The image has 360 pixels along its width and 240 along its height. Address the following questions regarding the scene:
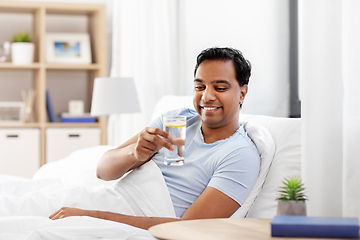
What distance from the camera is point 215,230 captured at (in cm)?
100

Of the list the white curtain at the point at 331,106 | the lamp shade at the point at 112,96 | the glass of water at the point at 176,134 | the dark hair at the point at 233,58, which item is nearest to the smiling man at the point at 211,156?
the dark hair at the point at 233,58

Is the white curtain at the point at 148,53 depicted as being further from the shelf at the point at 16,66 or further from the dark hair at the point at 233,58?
the dark hair at the point at 233,58

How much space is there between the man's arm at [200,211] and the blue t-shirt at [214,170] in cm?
2

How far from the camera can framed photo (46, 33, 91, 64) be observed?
154 inches

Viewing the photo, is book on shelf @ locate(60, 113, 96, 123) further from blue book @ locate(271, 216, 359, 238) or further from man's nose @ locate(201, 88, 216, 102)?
blue book @ locate(271, 216, 359, 238)

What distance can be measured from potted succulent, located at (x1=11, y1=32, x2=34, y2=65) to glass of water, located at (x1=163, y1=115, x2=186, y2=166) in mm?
2813

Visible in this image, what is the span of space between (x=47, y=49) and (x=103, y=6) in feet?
1.86

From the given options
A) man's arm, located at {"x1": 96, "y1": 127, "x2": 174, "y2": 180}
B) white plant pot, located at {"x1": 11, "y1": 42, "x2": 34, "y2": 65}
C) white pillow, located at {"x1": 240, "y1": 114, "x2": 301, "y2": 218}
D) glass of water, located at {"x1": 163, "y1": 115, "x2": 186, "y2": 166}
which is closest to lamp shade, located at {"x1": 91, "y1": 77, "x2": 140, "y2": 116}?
white plant pot, located at {"x1": 11, "y1": 42, "x2": 34, "y2": 65}

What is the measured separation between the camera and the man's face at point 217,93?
1.62m

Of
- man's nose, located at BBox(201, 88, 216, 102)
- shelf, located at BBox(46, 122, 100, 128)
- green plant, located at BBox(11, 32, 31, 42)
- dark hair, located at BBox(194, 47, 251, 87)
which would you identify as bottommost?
shelf, located at BBox(46, 122, 100, 128)

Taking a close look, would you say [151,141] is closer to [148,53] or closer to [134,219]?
[134,219]

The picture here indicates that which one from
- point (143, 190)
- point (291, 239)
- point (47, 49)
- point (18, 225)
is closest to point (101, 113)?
point (47, 49)

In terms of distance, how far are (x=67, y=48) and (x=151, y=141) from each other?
281 cm

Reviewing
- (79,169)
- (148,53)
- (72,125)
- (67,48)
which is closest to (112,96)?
(148,53)
